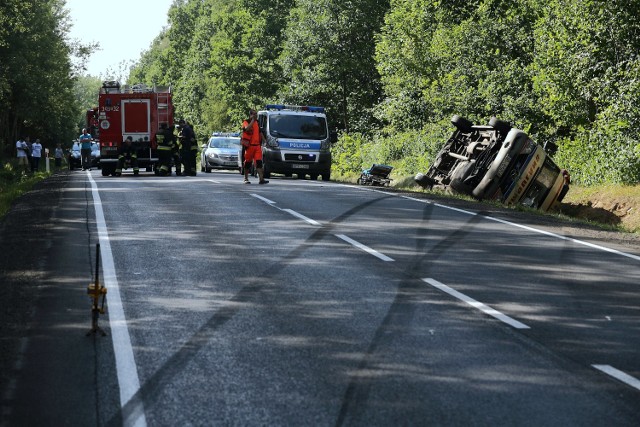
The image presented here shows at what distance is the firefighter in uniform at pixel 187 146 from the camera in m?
31.6

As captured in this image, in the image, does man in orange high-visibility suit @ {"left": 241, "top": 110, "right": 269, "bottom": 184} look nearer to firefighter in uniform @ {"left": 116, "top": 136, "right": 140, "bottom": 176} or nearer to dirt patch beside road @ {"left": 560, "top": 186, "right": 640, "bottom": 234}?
dirt patch beside road @ {"left": 560, "top": 186, "right": 640, "bottom": 234}

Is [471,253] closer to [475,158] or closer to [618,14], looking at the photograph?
[475,158]

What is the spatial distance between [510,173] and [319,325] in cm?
1439

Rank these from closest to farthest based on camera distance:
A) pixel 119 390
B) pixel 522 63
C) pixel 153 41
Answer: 1. pixel 119 390
2. pixel 522 63
3. pixel 153 41

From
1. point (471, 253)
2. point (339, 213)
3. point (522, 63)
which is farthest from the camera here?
point (522, 63)

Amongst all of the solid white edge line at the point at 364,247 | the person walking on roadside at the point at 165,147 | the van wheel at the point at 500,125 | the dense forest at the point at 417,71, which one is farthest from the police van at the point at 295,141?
the solid white edge line at the point at 364,247

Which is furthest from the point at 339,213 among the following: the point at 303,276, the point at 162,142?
the point at 162,142

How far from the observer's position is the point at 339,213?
17328 millimetres

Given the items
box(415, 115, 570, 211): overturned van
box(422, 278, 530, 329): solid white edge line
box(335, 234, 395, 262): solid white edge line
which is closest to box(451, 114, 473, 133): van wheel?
box(415, 115, 570, 211): overturned van

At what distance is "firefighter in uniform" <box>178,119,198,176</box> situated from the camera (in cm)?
3156

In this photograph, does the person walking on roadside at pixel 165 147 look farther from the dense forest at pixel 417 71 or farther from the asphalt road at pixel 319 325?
the asphalt road at pixel 319 325

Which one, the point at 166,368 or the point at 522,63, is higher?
the point at 522,63

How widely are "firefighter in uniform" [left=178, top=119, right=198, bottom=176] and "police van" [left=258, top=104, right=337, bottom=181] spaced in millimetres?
2337

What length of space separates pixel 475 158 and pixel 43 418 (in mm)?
18811
